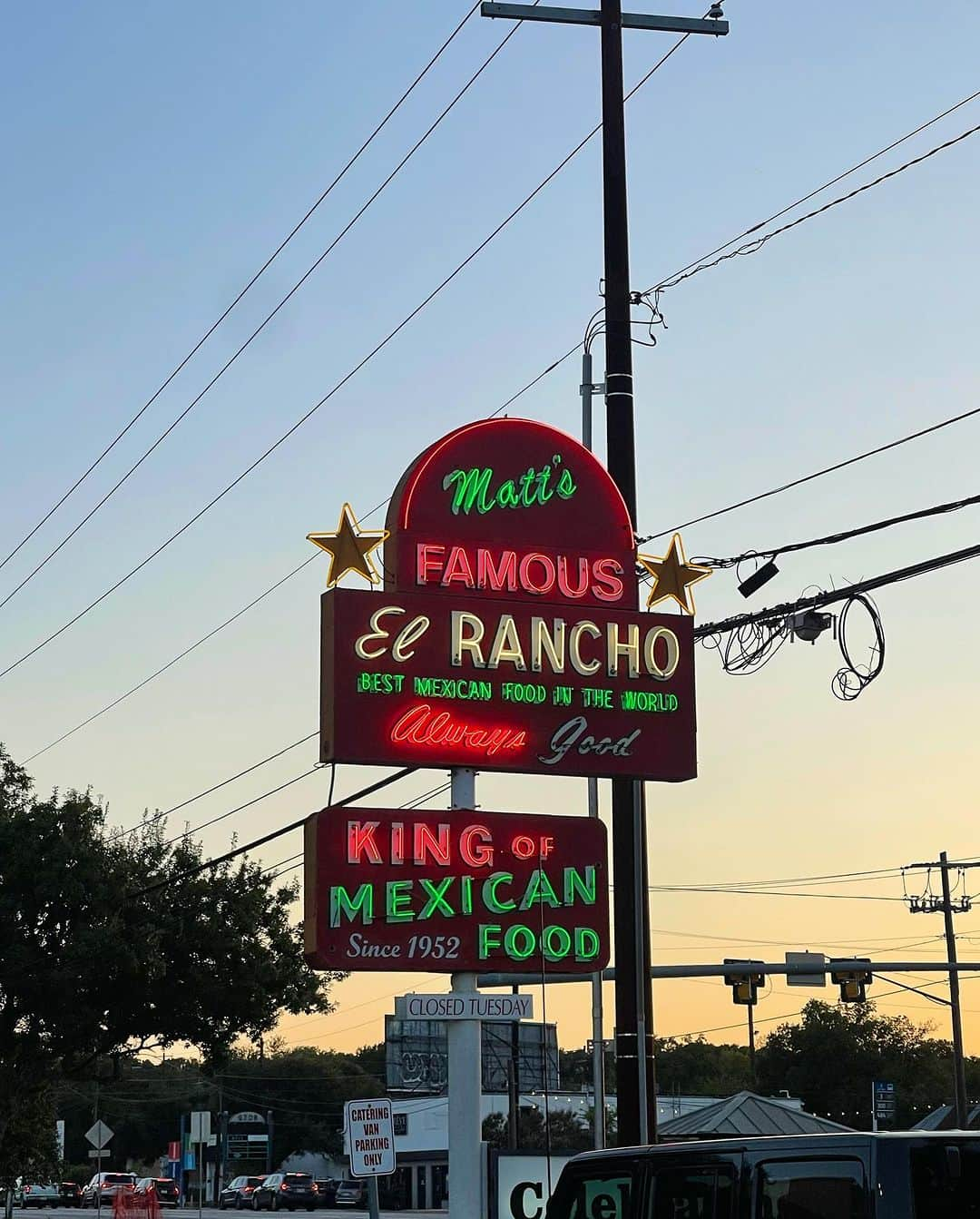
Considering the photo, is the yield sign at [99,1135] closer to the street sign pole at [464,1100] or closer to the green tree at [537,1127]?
the street sign pole at [464,1100]

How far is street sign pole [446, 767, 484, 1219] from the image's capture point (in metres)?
18.8

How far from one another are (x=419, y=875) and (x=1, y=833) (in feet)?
65.7

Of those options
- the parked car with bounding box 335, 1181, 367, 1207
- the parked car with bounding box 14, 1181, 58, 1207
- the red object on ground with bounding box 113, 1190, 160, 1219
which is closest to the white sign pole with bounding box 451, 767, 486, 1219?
the red object on ground with bounding box 113, 1190, 160, 1219

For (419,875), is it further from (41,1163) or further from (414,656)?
(41,1163)

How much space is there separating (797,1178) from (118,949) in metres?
28.2

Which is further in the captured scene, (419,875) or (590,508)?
(590,508)

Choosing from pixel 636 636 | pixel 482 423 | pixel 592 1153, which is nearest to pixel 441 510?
pixel 482 423

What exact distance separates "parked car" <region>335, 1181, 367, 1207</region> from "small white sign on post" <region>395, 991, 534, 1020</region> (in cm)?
5777

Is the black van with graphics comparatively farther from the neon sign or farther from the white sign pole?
the neon sign

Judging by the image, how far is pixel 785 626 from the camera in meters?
20.1

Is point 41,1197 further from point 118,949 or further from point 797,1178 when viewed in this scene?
point 797,1178

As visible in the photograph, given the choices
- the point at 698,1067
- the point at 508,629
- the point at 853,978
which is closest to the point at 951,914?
the point at 853,978

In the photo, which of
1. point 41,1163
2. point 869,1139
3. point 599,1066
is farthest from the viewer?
point 41,1163

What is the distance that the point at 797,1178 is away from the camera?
9.33m
